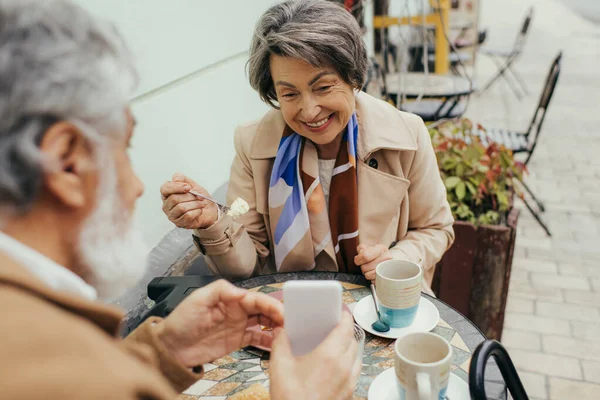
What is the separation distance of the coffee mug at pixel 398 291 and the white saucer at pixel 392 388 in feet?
0.69

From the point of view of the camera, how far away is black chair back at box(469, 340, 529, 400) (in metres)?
1.03

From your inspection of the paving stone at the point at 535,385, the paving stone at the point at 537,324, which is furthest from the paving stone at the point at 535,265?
the paving stone at the point at 535,385

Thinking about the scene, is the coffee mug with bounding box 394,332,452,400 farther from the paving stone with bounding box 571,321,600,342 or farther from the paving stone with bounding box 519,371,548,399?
the paving stone with bounding box 571,321,600,342

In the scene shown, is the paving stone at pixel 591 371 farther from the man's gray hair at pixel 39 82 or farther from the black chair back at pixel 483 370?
the man's gray hair at pixel 39 82

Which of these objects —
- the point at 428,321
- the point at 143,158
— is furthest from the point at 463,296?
the point at 143,158

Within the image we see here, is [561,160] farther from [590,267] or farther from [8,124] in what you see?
[8,124]

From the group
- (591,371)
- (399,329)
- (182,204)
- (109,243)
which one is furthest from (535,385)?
(109,243)

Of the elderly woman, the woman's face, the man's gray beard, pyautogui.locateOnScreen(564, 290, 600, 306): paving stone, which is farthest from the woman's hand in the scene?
pyautogui.locateOnScreen(564, 290, 600, 306): paving stone

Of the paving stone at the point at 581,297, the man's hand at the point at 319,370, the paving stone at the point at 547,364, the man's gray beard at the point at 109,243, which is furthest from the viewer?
the paving stone at the point at 581,297

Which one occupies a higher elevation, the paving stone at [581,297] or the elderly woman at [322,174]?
the elderly woman at [322,174]

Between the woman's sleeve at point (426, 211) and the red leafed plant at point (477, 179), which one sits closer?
the woman's sleeve at point (426, 211)

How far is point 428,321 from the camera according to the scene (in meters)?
1.48

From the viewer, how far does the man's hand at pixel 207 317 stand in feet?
3.81

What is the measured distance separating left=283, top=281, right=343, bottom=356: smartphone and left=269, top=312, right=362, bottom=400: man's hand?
0.03 metres
